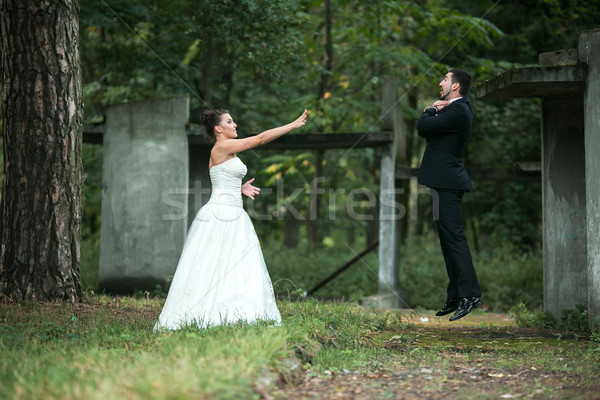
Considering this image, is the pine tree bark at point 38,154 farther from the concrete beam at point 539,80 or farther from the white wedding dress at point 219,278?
the concrete beam at point 539,80

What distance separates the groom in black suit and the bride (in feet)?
4.55

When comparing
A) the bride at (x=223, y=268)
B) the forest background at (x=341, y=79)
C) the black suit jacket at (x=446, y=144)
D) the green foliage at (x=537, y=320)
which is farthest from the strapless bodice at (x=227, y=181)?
the forest background at (x=341, y=79)

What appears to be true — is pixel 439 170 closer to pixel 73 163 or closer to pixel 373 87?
pixel 73 163

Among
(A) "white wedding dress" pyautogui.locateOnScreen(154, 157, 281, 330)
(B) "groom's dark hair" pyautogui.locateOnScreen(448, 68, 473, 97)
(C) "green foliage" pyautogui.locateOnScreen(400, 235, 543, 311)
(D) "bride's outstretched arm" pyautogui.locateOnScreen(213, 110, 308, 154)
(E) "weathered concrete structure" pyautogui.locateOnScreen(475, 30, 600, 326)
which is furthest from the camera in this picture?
(C) "green foliage" pyautogui.locateOnScreen(400, 235, 543, 311)

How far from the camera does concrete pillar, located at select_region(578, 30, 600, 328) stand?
6.50 metres

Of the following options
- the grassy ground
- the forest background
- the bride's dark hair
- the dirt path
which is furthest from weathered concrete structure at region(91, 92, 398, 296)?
the dirt path

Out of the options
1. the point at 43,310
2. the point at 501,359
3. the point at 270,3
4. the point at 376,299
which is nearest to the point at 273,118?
the point at 270,3

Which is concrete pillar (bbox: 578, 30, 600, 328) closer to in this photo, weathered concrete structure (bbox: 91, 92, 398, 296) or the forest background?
weathered concrete structure (bbox: 91, 92, 398, 296)

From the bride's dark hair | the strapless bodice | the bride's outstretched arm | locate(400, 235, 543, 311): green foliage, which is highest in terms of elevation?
the bride's dark hair

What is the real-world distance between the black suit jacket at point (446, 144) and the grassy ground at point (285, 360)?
1603 mm

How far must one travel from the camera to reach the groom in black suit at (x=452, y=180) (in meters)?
6.06

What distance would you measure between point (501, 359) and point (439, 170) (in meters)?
1.95

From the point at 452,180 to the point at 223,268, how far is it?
96.0 inches

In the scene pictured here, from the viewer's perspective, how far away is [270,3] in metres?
11.7
